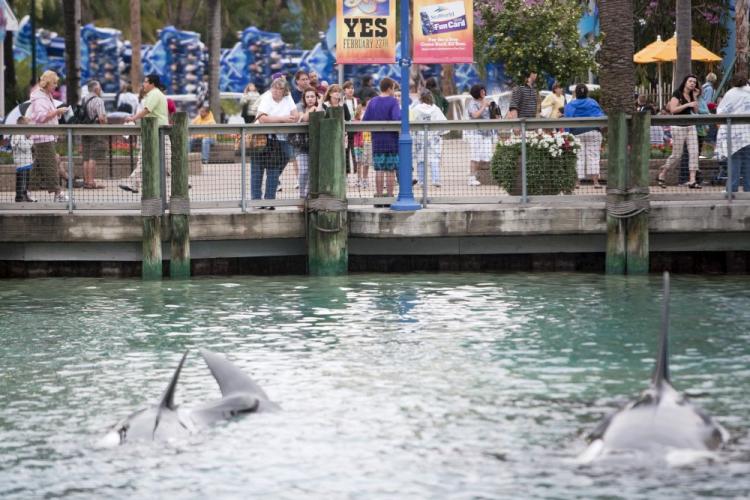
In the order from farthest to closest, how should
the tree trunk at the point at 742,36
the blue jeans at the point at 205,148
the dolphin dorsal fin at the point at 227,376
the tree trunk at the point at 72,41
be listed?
1. the tree trunk at the point at 742,36
2. the tree trunk at the point at 72,41
3. the blue jeans at the point at 205,148
4. the dolphin dorsal fin at the point at 227,376

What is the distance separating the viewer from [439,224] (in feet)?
58.6

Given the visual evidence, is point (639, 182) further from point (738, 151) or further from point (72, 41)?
point (72, 41)

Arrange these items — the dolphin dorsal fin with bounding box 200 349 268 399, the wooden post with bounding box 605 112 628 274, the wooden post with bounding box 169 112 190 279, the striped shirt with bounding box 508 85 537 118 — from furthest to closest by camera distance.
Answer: the striped shirt with bounding box 508 85 537 118, the wooden post with bounding box 605 112 628 274, the wooden post with bounding box 169 112 190 279, the dolphin dorsal fin with bounding box 200 349 268 399

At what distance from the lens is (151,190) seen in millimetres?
17750

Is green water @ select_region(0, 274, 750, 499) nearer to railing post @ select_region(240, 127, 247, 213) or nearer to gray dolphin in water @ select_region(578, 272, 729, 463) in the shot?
gray dolphin in water @ select_region(578, 272, 729, 463)

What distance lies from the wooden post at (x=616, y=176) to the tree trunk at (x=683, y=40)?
36.6 ft

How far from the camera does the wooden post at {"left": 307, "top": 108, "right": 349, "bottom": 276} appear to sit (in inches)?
706

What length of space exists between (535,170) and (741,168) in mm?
2391

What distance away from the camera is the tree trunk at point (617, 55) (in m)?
21.1

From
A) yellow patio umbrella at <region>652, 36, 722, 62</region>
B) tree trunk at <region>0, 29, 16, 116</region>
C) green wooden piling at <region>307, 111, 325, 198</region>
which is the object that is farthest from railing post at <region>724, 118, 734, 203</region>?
tree trunk at <region>0, 29, 16, 116</region>

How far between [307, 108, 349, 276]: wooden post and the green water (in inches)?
15.2

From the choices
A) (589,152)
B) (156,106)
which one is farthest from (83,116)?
(589,152)

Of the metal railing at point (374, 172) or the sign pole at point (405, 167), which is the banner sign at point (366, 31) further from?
the metal railing at point (374, 172)

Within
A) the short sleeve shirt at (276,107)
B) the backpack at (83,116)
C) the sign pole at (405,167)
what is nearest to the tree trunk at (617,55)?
the sign pole at (405,167)
